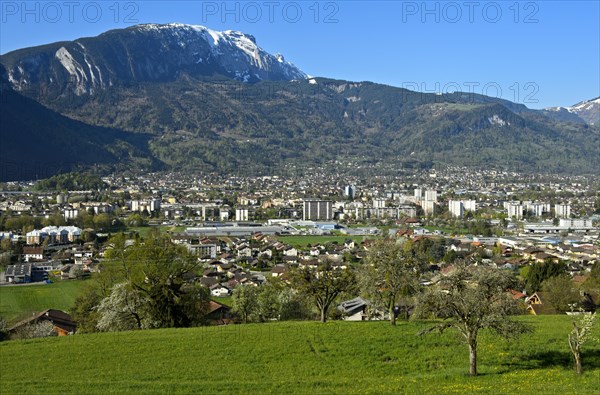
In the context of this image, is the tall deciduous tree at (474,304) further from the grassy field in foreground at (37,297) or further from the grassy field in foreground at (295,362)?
the grassy field in foreground at (37,297)

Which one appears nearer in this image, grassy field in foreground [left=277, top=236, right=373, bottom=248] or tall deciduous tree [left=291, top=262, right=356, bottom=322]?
tall deciduous tree [left=291, top=262, right=356, bottom=322]

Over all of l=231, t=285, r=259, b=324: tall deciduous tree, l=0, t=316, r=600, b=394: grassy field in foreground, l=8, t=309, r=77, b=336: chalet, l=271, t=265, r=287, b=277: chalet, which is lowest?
l=271, t=265, r=287, b=277: chalet

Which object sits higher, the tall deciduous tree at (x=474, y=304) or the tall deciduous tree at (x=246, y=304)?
the tall deciduous tree at (x=474, y=304)

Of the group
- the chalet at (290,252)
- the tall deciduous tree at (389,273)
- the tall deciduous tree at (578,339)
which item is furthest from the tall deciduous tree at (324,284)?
the chalet at (290,252)

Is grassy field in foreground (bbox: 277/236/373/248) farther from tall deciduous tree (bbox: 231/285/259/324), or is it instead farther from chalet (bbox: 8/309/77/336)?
tall deciduous tree (bbox: 231/285/259/324)

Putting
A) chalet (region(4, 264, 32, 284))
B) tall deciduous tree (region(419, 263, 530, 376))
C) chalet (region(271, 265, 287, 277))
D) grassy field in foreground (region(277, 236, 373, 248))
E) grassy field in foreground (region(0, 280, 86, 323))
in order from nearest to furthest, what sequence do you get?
tall deciduous tree (region(419, 263, 530, 376)) < grassy field in foreground (region(0, 280, 86, 323)) < chalet (region(271, 265, 287, 277)) < chalet (region(4, 264, 32, 284)) < grassy field in foreground (region(277, 236, 373, 248))

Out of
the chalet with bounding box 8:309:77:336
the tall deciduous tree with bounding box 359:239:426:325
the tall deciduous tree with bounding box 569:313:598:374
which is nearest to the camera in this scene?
the tall deciduous tree with bounding box 569:313:598:374

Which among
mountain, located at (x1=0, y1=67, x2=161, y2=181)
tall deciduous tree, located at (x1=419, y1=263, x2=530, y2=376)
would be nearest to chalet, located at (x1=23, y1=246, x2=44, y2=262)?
tall deciduous tree, located at (x1=419, y1=263, x2=530, y2=376)

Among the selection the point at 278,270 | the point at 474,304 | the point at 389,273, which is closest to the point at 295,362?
the point at 474,304
